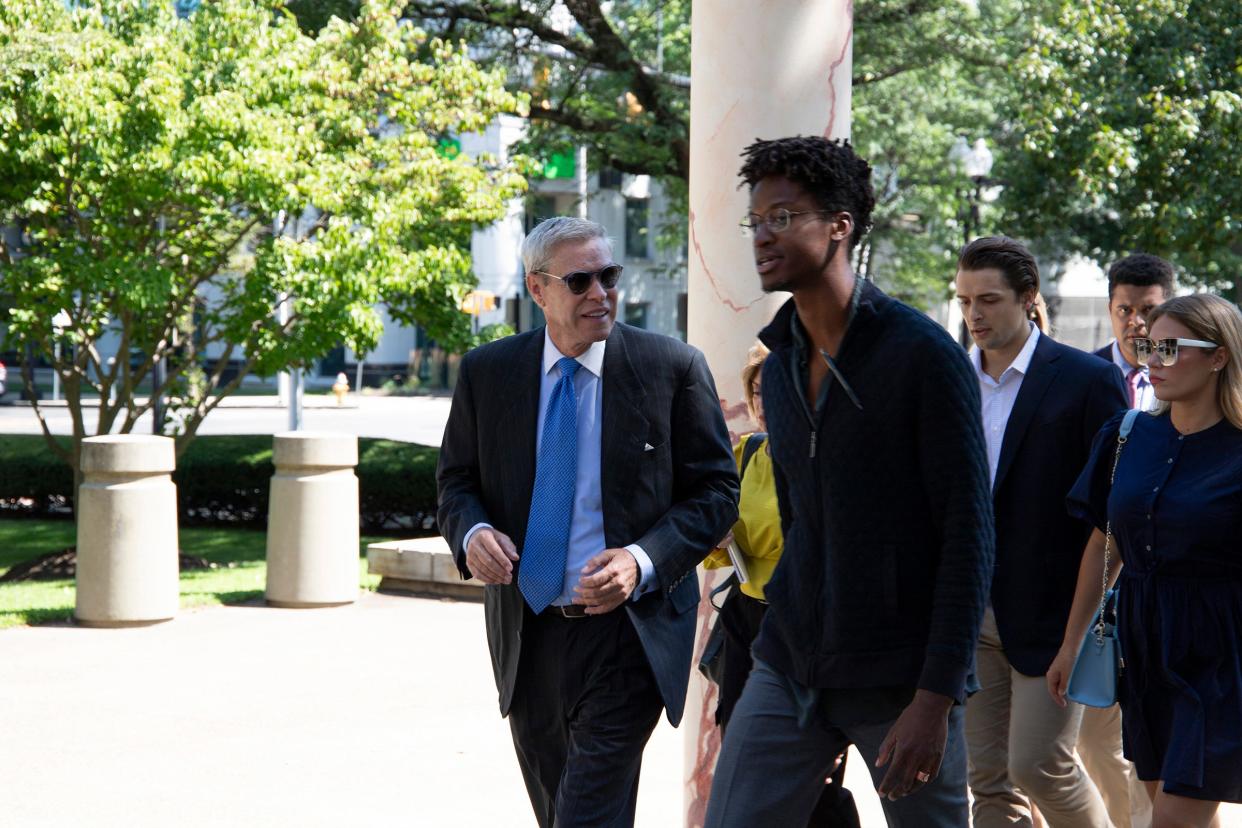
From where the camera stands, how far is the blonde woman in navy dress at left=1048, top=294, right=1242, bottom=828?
419cm

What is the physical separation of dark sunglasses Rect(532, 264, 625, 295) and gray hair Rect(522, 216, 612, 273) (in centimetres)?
4

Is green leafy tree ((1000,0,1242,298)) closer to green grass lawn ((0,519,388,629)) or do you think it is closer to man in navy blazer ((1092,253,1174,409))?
green grass lawn ((0,519,388,629))

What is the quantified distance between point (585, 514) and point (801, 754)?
3.42 feet

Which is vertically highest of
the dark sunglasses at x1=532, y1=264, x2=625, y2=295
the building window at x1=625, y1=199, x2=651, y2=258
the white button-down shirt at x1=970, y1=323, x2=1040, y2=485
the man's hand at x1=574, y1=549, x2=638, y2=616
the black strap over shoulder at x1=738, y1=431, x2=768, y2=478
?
the building window at x1=625, y1=199, x2=651, y2=258

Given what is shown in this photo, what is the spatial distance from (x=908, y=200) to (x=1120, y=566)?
30656 mm

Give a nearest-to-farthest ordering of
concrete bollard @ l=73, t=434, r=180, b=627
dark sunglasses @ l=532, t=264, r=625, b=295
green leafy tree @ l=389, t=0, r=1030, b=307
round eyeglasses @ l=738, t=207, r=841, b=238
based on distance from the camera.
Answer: round eyeglasses @ l=738, t=207, r=841, b=238, dark sunglasses @ l=532, t=264, r=625, b=295, concrete bollard @ l=73, t=434, r=180, b=627, green leafy tree @ l=389, t=0, r=1030, b=307

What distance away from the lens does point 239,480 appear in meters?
17.0

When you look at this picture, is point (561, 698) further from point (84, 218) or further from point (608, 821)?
point (84, 218)

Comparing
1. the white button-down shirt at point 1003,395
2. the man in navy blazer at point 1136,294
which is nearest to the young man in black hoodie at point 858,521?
the white button-down shirt at point 1003,395

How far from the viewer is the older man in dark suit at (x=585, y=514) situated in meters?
4.12

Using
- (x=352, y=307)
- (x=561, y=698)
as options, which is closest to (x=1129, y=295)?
(x=561, y=698)

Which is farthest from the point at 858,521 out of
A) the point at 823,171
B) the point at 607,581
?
the point at 607,581

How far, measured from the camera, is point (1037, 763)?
477cm

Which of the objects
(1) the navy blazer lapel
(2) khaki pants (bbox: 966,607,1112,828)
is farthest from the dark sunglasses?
(2) khaki pants (bbox: 966,607,1112,828)
